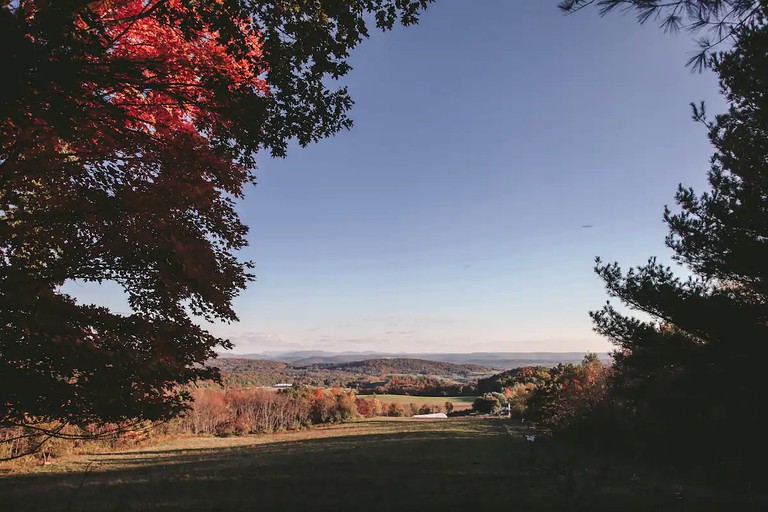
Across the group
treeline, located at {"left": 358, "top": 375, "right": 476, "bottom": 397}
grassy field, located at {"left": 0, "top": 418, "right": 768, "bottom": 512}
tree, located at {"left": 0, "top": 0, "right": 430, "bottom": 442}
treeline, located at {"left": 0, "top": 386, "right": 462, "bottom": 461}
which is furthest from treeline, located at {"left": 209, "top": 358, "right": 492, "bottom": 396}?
tree, located at {"left": 0, "top": 0, "right": 430, "bottom": 442}

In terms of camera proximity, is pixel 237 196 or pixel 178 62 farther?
pixel 237 196

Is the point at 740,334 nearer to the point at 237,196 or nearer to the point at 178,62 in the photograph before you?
the point at 237,196

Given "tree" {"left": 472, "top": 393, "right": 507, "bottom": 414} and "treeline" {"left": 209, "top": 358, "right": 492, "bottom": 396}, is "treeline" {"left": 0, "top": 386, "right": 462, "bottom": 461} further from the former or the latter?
"tree" {"left": 472, "top": 393, "right": 507, "bottom": 414}

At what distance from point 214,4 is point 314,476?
14.0 m

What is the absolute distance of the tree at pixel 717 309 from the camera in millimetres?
9258

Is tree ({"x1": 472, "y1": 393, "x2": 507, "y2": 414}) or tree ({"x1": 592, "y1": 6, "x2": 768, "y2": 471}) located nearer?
tree ({"x1": 592, "y1": 6, "x2": 768, "y2": 471})

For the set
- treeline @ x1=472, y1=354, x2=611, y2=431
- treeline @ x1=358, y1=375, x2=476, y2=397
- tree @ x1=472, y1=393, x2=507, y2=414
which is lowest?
treeline @ x1=358, y1=375, x2=476, y2=397

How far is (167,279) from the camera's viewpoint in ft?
20.6

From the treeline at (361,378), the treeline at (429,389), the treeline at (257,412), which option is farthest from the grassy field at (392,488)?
the treeline at (429,389)

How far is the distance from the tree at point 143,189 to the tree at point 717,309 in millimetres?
8612

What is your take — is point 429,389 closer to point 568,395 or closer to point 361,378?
point 361,378

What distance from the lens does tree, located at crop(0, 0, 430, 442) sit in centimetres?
539

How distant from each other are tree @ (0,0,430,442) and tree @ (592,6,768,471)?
8612mm

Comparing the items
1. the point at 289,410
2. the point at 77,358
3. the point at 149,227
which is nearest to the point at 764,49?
the point at 149,227
